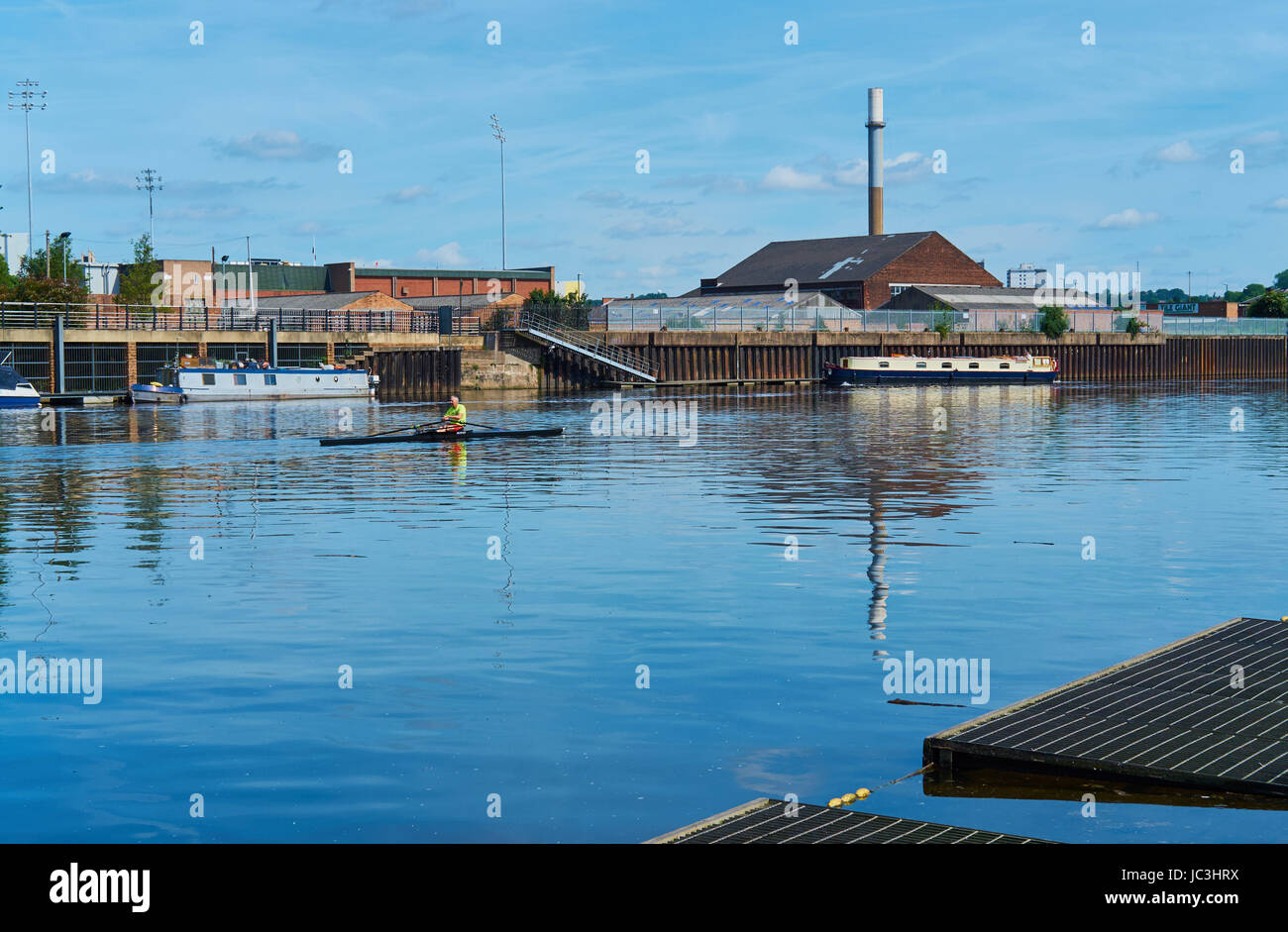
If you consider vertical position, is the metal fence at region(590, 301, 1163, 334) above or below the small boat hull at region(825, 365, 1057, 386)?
above

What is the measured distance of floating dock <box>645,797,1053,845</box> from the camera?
32.2 feet

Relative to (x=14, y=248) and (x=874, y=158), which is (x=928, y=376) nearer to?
(x=874, y=158)

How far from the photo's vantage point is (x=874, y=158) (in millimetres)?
154500

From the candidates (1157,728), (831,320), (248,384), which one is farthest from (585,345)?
(1157,728)

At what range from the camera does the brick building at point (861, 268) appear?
149m

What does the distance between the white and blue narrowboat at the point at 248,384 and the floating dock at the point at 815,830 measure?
82313 mm

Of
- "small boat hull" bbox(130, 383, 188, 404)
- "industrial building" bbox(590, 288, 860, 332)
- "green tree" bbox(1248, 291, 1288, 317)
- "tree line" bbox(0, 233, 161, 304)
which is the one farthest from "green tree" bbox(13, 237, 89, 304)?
"green tree" bbox(1248, 291, 1288, 317)

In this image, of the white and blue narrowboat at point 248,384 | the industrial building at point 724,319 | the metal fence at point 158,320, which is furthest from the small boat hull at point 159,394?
the industrial building at point 724,319

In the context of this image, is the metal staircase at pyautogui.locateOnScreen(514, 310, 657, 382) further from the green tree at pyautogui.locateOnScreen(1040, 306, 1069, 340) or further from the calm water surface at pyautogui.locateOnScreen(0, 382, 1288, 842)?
the calm water surface at pyautogui.locateOnScreen(0, 382, 1288, 842)

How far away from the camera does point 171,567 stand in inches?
934

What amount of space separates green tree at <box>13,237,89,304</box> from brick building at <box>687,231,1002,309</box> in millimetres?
69396

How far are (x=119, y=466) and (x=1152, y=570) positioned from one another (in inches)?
1263

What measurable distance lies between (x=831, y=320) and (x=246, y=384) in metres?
55.5
